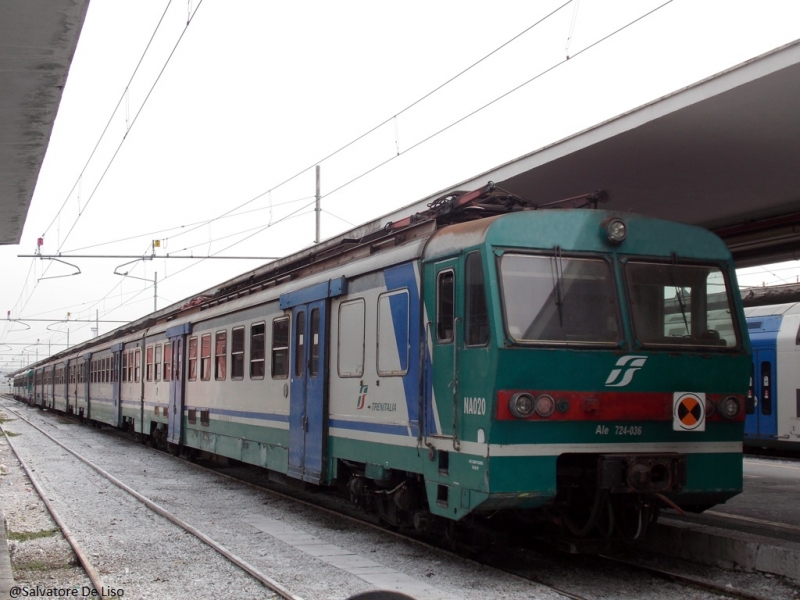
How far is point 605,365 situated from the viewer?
7.11 m

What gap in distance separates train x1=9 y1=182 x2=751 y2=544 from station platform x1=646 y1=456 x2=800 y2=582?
1.21 ft

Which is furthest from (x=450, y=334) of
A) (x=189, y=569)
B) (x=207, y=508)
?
(x=207, y=508)

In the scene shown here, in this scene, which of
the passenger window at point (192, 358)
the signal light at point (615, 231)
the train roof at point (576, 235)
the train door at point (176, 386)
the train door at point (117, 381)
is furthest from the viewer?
the train door at point (117, 381)

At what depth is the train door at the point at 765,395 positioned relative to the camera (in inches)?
720

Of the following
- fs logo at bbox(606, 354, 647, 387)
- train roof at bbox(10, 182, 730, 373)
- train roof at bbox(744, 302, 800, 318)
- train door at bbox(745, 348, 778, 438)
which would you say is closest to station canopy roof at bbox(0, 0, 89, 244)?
train roof at bbox(10, 182, 730, 373)

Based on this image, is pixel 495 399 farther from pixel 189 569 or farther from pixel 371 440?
pixel 189 569

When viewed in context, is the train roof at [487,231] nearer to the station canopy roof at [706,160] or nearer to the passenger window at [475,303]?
the passenger window at [475,303]

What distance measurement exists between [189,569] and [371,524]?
8.85ft

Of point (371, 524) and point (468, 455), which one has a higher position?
point (468, 455)

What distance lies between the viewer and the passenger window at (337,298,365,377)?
29.9ft

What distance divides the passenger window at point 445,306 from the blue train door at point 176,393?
10811 mm

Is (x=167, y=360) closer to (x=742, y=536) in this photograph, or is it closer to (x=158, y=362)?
(x=158, y=362)

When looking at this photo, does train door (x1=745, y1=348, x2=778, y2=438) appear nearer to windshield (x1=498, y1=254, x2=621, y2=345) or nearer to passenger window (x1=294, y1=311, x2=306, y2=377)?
passenger window (x1=294, y1=311, x2=306, y2=377)

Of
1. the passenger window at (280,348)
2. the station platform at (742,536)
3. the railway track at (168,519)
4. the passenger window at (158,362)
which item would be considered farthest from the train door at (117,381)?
the station platform at (742,536)
